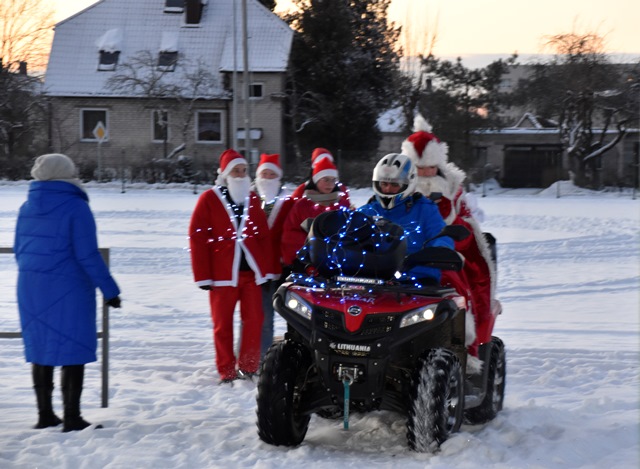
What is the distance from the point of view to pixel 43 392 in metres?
6.23

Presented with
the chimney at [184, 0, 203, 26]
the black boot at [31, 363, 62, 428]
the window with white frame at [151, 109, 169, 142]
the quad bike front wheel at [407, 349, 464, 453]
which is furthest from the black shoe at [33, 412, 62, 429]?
the chimney at [184, 0, 203, 26]

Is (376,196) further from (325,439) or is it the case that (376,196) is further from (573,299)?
(573,299)

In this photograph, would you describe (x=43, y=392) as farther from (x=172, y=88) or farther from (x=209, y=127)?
(x=209, y=127)

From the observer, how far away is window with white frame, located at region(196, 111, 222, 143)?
4531cm

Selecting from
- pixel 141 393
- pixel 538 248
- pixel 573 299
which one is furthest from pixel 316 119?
pixel 141 393

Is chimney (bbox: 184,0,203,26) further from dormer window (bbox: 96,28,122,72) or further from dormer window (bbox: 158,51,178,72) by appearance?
dormer window (bbox: 96,28,122,72)

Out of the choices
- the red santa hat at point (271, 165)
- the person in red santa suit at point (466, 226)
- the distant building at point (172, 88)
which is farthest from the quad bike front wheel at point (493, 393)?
the distant building at point (172, 88)

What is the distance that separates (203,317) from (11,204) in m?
17.8

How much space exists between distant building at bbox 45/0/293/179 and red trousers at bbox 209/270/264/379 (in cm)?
3618

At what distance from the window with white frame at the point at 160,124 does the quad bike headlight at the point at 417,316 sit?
39916 millimetres

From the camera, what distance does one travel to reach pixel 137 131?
1795 inches

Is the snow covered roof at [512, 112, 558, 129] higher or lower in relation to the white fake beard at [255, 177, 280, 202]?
higher

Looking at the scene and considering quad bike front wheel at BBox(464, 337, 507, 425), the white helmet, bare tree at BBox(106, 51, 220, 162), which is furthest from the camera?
bare tree at BBox(106, 51, 220, 162)

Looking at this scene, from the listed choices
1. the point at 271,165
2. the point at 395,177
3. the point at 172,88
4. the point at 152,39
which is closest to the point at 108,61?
the point at 152,39
